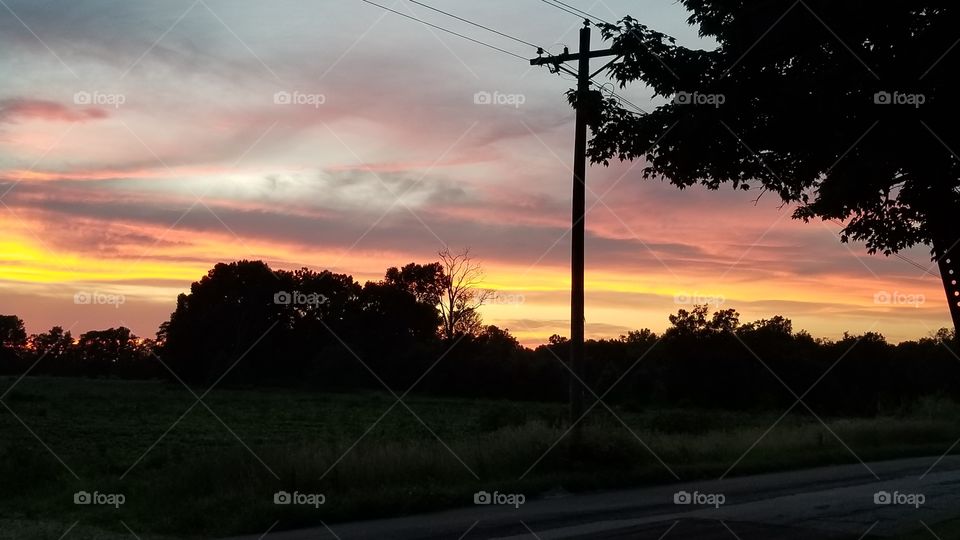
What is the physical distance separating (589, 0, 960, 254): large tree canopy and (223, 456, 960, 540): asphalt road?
4.18 metres

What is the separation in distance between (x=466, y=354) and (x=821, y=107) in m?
65.5

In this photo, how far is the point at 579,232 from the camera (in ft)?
60.6

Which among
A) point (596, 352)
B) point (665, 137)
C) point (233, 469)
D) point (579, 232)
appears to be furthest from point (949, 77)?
point (596, 352)

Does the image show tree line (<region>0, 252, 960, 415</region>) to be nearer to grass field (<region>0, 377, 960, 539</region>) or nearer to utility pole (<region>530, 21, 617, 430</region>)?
grass field (<region>0, 377, 960, 539</region>)

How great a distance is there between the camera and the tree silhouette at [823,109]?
10.3m

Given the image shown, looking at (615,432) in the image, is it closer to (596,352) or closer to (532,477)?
(532,477)

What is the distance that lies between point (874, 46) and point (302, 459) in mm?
10646

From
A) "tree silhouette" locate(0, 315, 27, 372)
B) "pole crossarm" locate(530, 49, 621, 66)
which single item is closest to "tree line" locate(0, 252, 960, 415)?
"tree silhouette" locate(0, 315, 27, 372)

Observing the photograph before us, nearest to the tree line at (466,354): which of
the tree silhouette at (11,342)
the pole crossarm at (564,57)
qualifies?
the tree silhouette at (11,342)

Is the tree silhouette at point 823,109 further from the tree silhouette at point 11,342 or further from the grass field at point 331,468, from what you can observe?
the tree silhouette at point 11,342

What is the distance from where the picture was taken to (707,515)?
1330 cm

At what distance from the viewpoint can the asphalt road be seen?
11.6m

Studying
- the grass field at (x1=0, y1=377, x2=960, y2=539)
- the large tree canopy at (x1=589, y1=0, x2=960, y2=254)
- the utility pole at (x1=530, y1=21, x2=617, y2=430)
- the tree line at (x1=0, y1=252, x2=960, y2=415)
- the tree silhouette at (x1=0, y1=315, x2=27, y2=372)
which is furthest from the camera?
the tree silhouette at (x1=0, y1=315, x2=27, y2=372)

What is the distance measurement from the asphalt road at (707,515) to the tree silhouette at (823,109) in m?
3.83
